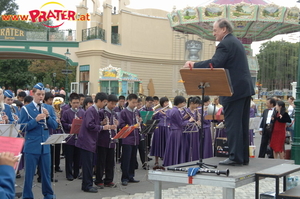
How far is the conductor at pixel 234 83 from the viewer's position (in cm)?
568

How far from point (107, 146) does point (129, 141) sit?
2.15 ft

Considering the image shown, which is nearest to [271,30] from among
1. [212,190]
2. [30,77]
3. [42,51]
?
[42,51]

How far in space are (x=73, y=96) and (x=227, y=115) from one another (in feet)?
19.7

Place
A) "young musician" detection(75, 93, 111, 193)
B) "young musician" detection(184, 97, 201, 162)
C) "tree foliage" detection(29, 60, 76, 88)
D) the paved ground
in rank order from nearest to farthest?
the paved ground
"young musician" detection(75, 93, 111, 193)
"young musician" detection(184, 97, 201, 162)
"tree foliage" detection(29, 60, 76, 88)

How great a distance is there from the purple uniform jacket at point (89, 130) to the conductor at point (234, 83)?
349 centimetres

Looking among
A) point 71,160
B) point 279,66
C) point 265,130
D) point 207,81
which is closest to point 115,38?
point 265,130

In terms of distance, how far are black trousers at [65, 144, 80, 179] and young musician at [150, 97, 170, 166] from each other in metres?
3.21

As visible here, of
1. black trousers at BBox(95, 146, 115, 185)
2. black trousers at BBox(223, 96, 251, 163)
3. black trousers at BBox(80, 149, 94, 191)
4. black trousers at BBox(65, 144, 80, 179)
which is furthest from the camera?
black trousers at BBox(65, 144, 80, 179)

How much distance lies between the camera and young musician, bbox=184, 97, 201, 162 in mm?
11352

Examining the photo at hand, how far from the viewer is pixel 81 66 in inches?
1448

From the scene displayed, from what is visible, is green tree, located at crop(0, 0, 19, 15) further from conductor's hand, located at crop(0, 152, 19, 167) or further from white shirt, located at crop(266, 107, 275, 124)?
conductor's hand, located at crop(0, 152, 19, 167)

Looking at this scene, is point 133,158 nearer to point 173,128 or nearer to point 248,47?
point 173,128

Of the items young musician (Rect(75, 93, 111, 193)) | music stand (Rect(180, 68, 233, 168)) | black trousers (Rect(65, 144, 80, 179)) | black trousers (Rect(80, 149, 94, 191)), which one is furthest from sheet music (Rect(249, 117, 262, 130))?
music stand (Rect(180, 68, 233, 168))

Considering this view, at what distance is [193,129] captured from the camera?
454 inches
